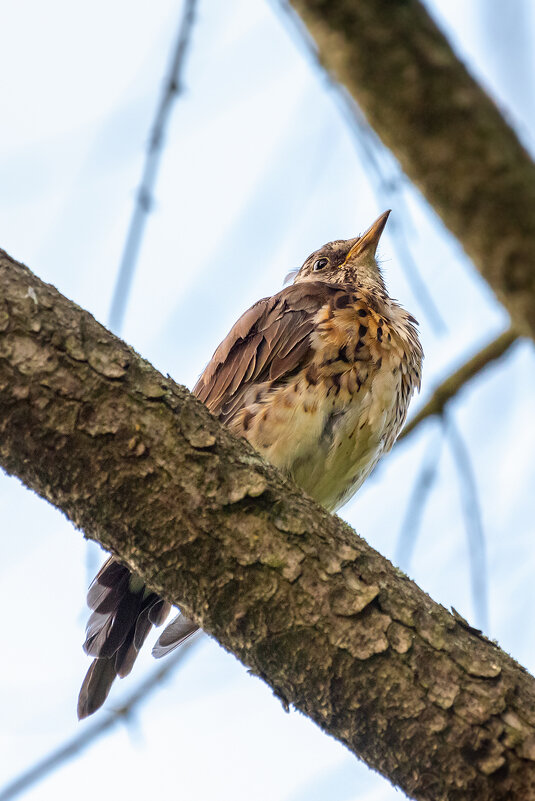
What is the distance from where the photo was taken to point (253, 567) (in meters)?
2.63

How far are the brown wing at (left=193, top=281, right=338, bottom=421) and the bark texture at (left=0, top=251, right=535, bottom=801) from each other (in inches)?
67.4

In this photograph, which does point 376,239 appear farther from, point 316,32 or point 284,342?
point 316,32

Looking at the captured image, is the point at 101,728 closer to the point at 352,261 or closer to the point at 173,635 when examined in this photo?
the point at 173,635

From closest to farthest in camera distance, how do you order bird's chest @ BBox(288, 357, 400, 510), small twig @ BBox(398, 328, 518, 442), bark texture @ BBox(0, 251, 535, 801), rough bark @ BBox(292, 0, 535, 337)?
rough bark @ BBox(292, 0, 535, 337), bark texture @ BBox(0, 251, 535, 801), bird's chest @ BBox(288, 357, 400, 510), small twig @ BBox(398, 328, 518, 442)

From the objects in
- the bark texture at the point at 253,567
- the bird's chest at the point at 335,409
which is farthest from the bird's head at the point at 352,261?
the bark texture at the point at 253,567

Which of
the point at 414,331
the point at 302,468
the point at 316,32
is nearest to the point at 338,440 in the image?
the point at 302,468

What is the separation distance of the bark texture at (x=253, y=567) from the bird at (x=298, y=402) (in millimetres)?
1330

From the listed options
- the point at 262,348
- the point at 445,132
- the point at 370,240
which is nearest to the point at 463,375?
the point at 262,348

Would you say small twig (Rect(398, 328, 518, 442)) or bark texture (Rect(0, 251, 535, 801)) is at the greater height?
small twig (Rect(398, 328, 518, 442))

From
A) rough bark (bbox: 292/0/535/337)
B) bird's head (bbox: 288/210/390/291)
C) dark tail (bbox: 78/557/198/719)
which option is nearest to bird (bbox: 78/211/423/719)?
dark tail (bbox: 78/557/198/719)

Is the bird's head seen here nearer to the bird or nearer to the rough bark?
the bird

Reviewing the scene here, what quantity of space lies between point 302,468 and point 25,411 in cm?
212

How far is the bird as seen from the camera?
13.6 feet

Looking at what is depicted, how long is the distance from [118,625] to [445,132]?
2897mm
